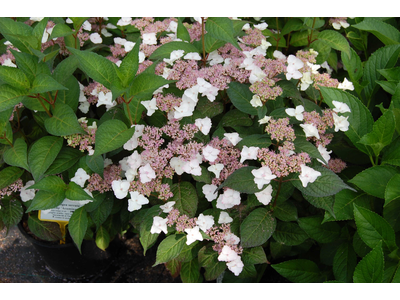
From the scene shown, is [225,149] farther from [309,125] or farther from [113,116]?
[113,116]

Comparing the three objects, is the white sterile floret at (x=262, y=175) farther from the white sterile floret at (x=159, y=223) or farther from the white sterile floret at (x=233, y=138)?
the white sterile floret at (x=159, y=223)

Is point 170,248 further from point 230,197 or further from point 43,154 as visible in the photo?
point 43,154

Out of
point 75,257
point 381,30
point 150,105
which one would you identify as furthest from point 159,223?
point 381,30

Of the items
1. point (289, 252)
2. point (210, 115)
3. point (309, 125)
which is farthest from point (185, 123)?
point (289, 252)

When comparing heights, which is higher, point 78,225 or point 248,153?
point 248,153

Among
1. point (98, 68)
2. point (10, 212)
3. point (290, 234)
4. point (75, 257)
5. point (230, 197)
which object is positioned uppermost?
point (98, 68)
